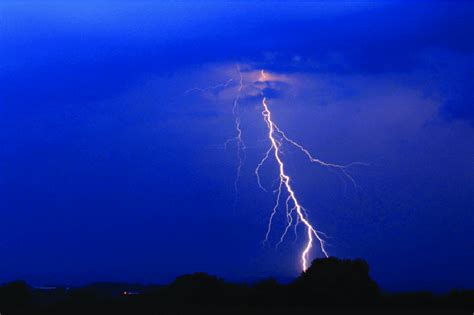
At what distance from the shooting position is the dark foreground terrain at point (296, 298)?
1053 inches

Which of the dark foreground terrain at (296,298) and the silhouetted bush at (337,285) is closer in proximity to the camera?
the dark foreground terrain at (296,298)

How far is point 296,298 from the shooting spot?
2920 cm

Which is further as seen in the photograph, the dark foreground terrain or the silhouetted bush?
the silhouetted bush

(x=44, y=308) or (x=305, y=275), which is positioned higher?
(x=305, y=275)

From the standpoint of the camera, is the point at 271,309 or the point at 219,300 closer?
the point at 271,309

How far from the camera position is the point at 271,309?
26.7 metres

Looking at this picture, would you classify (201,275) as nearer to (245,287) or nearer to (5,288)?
(245,287)

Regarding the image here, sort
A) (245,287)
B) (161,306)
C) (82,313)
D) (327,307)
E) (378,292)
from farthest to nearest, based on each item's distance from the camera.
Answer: (245,287), (378,292), (327,307), (161,306), (82,313)

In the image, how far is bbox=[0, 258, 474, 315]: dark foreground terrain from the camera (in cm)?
2674

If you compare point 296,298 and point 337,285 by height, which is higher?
point 337,285

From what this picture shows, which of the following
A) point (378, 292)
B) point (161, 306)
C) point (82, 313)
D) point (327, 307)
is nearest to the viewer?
point (82, 313)

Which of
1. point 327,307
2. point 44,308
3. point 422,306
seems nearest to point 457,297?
point 422,306

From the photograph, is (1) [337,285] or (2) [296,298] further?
(2) [296,298]

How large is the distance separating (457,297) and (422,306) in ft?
6.12
